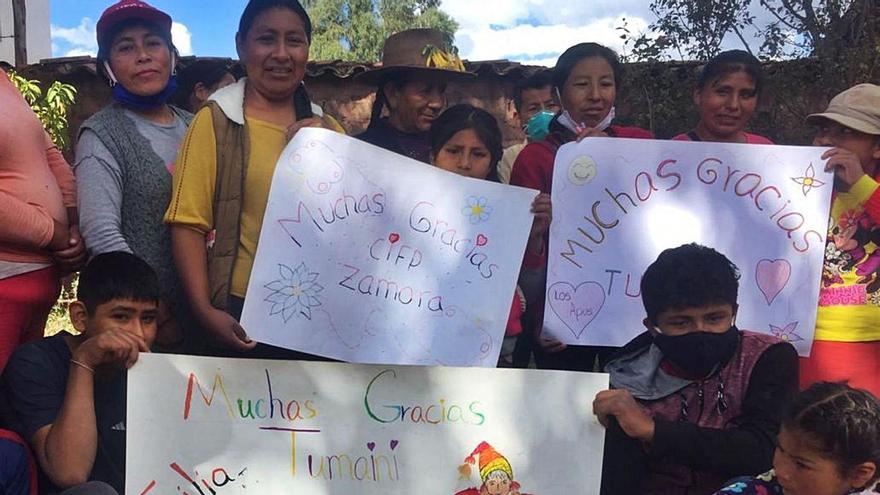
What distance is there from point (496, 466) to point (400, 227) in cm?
75

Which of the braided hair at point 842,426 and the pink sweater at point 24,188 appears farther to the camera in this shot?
the pink sweater at point 24,188

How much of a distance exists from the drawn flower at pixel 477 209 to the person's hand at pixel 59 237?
1.26 m

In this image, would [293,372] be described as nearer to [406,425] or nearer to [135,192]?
[406,425]

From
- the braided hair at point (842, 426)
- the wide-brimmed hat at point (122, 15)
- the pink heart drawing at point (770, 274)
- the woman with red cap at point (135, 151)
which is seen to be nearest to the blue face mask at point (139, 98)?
the woman with red cap at point (135, 151)

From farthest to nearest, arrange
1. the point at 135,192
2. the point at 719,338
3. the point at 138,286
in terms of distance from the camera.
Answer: the point at 135,192 → the point at 138,286 → the point at 719,338

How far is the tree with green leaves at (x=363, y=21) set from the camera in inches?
1505

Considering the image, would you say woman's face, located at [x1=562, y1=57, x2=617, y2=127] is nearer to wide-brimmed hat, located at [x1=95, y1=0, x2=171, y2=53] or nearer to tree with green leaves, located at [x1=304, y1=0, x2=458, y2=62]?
wide-brimmed hat, located at [x1=95, y1=0, x2=171, y2=53]

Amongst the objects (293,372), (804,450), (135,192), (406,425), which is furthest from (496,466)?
(135,192)

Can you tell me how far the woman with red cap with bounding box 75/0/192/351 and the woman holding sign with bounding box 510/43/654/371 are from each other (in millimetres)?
1154

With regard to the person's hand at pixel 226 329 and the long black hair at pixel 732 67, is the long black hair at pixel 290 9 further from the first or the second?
the long black hair at pixel 732 67

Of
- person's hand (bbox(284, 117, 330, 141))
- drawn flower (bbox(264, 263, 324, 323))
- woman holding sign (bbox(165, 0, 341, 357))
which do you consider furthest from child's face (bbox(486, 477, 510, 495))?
person's hand (bbox(284, 117, 330, 141))

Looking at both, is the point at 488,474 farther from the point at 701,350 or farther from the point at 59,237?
the point at 59,237

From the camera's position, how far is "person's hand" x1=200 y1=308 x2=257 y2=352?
2.47 meters

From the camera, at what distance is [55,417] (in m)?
2.27
